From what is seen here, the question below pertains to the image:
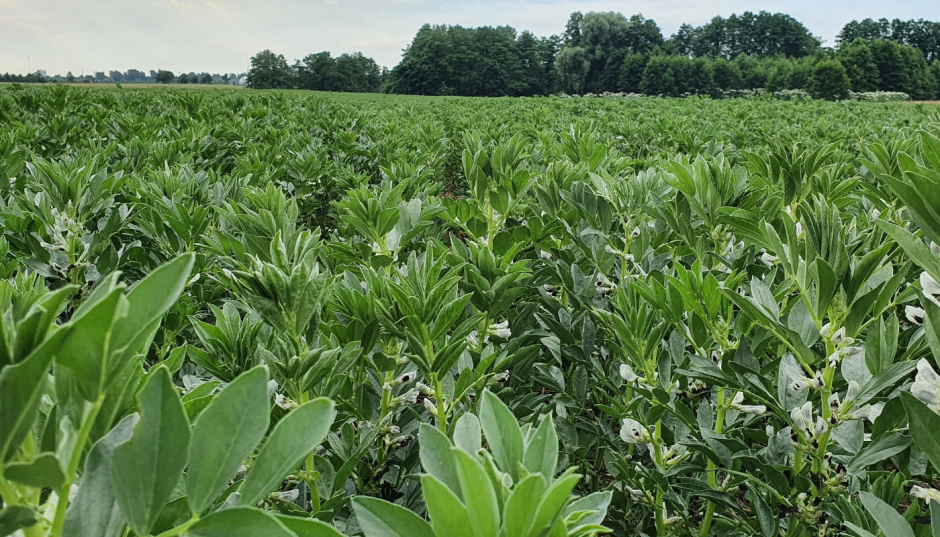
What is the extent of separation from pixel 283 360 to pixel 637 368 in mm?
897

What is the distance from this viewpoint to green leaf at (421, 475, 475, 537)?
48 centimetres

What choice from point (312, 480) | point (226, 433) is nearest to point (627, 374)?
point (312, 480)

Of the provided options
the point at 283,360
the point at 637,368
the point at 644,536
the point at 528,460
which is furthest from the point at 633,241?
the point at 528,460

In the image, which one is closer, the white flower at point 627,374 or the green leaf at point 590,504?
the green leaf at point 590,504

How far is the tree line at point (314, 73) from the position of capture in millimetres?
64812

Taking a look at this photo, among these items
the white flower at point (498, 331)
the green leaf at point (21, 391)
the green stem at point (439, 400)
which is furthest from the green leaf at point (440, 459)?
the white flower at point (498, 331)

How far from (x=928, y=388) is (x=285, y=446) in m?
0.88

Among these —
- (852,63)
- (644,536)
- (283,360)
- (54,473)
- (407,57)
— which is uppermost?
(407,57)

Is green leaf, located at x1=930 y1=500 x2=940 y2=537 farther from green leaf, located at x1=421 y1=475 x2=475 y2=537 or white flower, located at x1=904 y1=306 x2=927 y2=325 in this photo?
green leaf, located at x1=421 y1=475 x2=475 y2=537

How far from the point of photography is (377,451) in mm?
1392

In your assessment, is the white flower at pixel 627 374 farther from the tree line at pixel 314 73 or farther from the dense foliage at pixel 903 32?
the dense foliage at pixel 903 32

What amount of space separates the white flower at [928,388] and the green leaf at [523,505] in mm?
667

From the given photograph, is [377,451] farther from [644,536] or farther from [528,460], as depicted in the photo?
[528,460]

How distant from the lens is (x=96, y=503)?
53 cm
